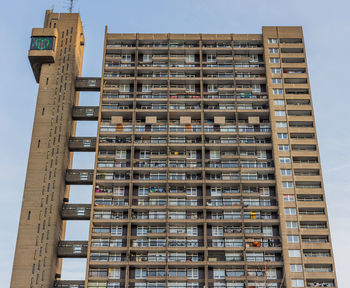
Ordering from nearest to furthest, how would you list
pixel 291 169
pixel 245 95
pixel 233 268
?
1. pixel 233 268
2. pixel 291 169
3. pixel 245 95

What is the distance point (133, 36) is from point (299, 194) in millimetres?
49818

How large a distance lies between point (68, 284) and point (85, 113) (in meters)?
34.8

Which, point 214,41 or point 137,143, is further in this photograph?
point 214,41

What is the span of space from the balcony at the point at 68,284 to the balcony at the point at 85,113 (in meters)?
33.5

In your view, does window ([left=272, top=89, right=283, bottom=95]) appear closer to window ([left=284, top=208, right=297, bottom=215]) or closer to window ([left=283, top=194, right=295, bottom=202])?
window ([left=283, top=194, right=295, bottom=202])

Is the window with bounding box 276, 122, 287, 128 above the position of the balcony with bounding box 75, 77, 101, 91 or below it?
below

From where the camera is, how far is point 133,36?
117875 mm

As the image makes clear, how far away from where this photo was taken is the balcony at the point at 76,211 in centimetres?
10056

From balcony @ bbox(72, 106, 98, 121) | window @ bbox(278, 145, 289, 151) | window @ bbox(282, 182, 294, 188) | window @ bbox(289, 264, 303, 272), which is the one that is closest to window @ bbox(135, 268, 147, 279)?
window @ bbox(289, 264, 303, 272)

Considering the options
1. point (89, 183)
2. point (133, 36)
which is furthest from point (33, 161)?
point (133, 36)

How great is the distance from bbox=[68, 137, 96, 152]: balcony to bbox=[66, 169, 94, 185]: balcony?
5267mm

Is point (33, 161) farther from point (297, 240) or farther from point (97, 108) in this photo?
point (297, 240)

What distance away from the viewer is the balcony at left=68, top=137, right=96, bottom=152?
352ft

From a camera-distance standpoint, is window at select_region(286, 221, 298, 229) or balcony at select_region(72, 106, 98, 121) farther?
balcony at select_region(72, 106, 98, 121)
